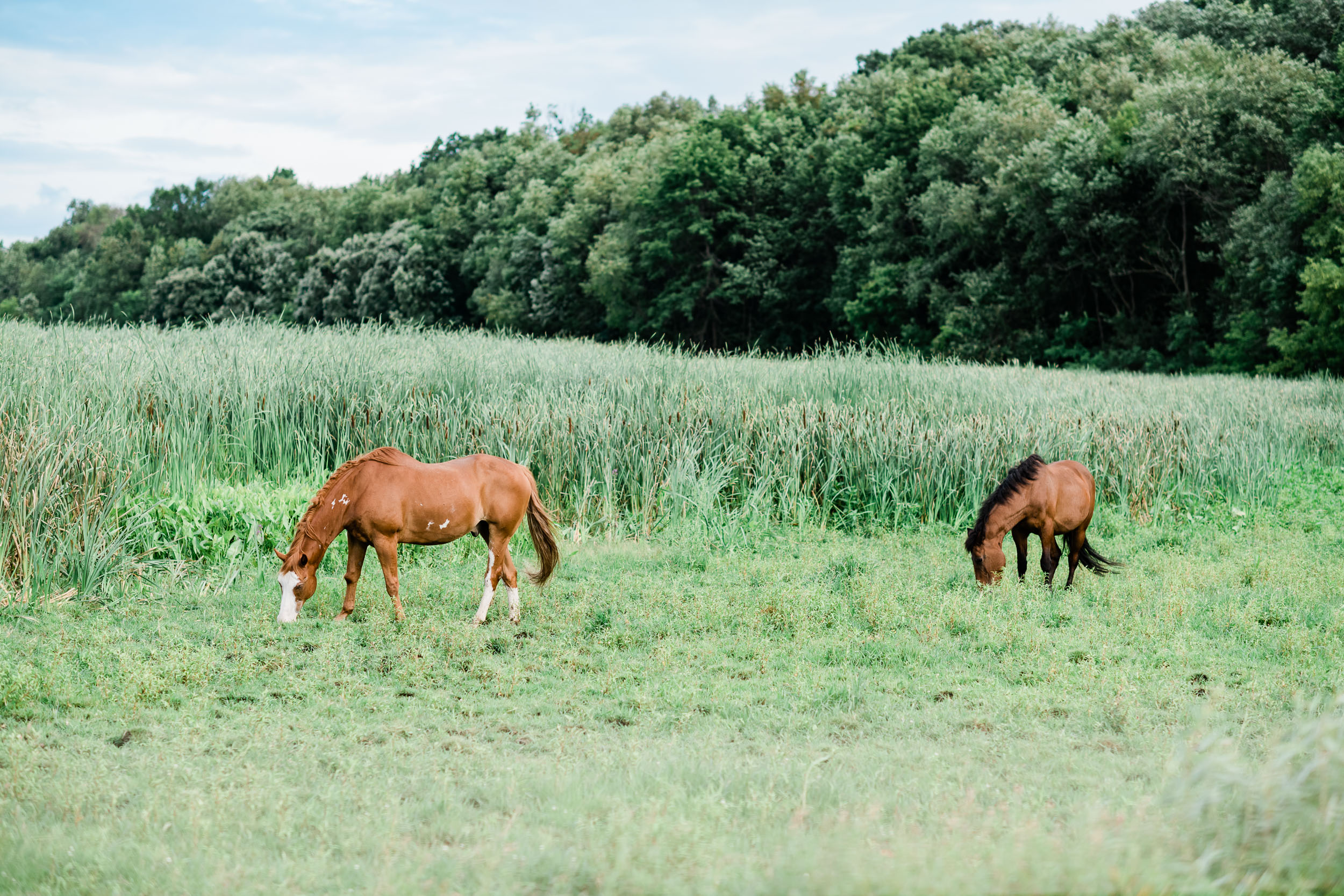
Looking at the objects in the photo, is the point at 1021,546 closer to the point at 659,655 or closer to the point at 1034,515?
the point at 1034,515

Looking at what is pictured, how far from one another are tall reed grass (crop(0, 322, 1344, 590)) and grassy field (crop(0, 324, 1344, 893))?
0.20 ft

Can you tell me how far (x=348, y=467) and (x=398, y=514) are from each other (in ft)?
1.55

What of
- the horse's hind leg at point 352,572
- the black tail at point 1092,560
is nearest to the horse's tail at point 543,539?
the horse's hind leg at point 352,572

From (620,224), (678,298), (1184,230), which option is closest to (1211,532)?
(1184,230)

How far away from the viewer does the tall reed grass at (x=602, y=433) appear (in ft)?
31.4

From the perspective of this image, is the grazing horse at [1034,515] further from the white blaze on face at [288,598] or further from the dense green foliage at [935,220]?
the dense green foliage at [935,220]

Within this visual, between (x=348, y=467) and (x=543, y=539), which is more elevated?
(x=348, y=467)

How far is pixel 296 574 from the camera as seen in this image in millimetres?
6445

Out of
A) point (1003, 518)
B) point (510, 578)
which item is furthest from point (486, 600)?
point (1003, 518)

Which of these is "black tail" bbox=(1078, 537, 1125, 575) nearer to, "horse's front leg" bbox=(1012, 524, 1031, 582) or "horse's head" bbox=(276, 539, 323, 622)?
"horse's front leg" bbox=(1012, 524, 1031, 582)

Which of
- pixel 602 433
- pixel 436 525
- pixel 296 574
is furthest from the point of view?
pixel 602 433

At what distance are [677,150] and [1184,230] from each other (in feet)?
75.9

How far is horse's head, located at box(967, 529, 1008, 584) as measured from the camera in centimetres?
759

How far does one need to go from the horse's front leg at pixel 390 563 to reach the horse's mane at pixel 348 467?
43cm
